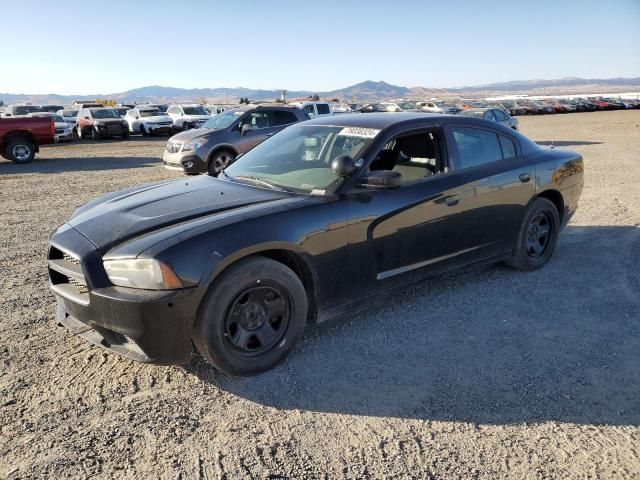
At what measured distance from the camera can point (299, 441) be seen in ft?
9.04

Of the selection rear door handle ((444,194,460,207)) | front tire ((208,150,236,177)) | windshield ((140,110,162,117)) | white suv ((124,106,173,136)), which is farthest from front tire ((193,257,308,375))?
windshield ((140,110,162,117))

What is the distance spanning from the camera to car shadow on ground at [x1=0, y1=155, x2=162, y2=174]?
47.8 ft

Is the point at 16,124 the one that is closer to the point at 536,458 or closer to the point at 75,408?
the point at 75,408

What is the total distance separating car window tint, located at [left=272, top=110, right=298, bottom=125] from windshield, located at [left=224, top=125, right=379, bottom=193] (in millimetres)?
8851

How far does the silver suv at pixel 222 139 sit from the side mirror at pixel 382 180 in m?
8.03

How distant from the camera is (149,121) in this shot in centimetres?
2806

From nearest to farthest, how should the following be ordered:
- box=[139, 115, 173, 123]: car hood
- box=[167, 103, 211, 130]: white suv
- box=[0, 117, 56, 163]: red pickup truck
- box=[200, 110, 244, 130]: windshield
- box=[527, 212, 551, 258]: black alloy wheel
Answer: box=[527, 212, 551, 258]: black alloy wheel, box=[200, 110, 244, 130]: windshield, box=[0, 117, 56, 163]: red pickup truck, box=[139, 115, 173, 123]: car hood, box=[167, 103, 211, 130]: white suv

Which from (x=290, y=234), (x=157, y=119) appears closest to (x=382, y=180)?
(x=290, y=234)

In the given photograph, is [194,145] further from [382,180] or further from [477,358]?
[477,358]

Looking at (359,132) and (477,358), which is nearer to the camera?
(477,358)

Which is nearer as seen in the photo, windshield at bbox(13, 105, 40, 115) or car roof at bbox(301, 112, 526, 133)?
car roof at bbox(301, 112, 526, 133)

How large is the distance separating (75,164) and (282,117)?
697cm

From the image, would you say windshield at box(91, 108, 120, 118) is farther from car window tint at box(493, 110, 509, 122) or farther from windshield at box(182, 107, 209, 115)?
car window tint at box(493, 110, 509, 122)

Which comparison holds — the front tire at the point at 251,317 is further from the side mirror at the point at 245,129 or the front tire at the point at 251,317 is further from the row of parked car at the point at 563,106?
the row of parked car at the point at 563,106
